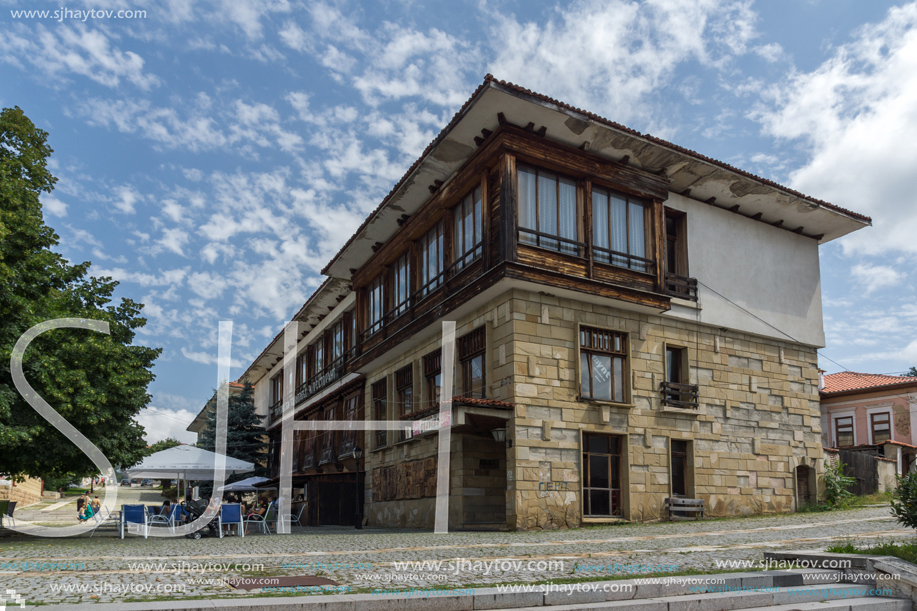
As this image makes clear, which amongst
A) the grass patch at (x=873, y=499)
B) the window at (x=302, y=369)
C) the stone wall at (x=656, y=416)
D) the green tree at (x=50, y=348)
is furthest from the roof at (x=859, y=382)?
the green tree at (x=50, y=348)

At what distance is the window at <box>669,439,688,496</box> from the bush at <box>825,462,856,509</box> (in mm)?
5107

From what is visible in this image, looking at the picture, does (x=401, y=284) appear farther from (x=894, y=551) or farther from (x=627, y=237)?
(x=894, y=551)

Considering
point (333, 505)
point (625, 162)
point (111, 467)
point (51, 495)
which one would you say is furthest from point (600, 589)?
point (51, 495)

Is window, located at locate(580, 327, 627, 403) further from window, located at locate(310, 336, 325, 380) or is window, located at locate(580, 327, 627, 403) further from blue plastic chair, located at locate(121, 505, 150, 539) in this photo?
window, located at locate(310, 336, 325, 380)

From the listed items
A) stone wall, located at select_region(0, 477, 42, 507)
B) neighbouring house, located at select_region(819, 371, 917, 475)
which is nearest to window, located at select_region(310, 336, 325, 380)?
stone wall, located at select_region(0, 477, 42, 507)

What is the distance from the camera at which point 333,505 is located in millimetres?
27828

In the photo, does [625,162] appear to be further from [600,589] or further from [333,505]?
[333,505]

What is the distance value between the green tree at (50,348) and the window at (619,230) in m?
11.0

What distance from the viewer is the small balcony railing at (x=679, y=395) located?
18875 mm

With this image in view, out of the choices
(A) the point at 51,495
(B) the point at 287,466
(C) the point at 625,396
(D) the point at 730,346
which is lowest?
(A) the point at 51,495

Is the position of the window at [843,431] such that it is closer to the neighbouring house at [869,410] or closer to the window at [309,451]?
the neighbouring house at [869,410]

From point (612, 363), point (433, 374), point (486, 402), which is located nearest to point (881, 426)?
point (612, 363)

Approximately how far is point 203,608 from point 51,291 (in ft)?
Answer: 39.7

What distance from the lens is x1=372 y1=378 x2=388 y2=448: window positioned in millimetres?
24344
